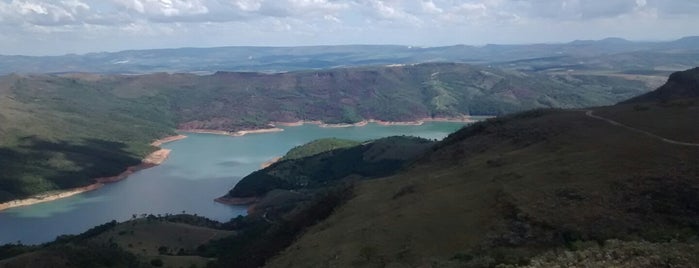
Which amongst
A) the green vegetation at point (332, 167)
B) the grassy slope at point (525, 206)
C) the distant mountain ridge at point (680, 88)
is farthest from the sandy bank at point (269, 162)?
the grassy slope at point (525, 206)

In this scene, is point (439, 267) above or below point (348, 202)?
above

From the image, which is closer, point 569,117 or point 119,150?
point 569,117

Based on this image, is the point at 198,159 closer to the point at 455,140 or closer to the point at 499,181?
the point at 455,140

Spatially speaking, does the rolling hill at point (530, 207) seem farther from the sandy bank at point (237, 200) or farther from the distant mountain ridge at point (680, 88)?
the sandy bank at point (237, 200)

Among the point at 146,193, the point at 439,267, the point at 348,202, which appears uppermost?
the point at 439,267

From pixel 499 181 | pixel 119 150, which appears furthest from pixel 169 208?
pixel 499 181

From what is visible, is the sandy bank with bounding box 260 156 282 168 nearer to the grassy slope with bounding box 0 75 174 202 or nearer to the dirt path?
the grassy slope with bounding box 0 75 174 202

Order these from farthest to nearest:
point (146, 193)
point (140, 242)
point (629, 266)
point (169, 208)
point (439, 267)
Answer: point (146, 193) < point (169, 208) < point (140, 242) < point (439, 267) < point (629, 266)

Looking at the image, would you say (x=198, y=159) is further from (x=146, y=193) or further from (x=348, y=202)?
(x=348, y=202)

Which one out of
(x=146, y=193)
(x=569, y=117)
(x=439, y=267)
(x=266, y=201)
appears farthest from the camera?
(x=146, y=193)
